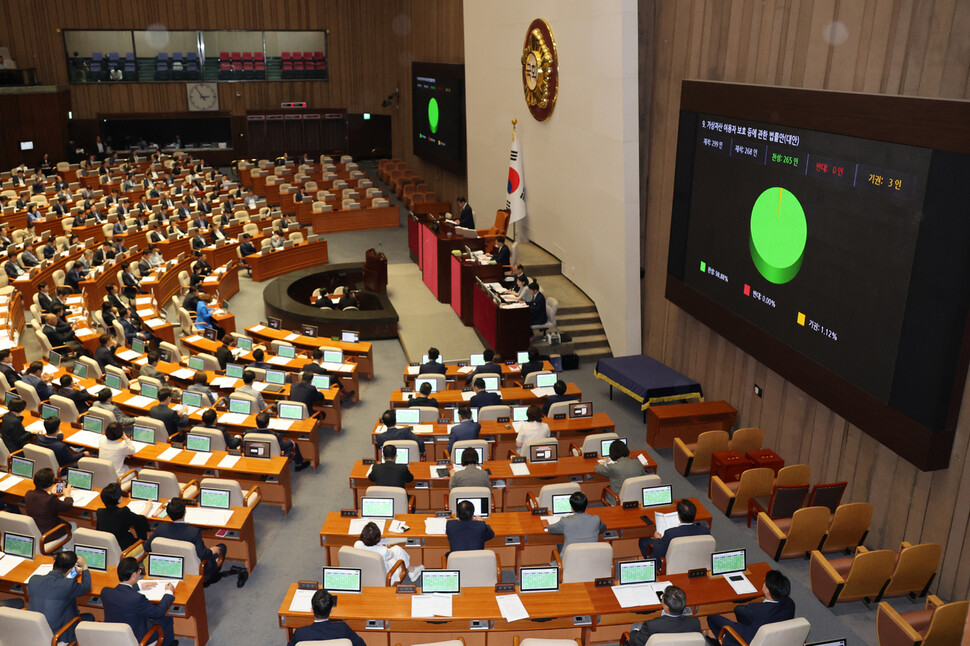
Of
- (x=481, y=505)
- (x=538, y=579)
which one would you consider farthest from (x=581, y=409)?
(x=538, y=579)

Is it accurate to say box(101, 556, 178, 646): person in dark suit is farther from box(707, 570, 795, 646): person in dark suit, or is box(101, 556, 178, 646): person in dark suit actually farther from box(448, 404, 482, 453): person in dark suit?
box(707, 570, 795, 646): person in dark suit

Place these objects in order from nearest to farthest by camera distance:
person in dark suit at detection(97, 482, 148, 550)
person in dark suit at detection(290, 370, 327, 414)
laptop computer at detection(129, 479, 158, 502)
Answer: person in dark suit at detection(97, 482, 148, 550) < laptop computer at detection(129, 479, 158, 502) < person in dark suit at detection(290, 370, 327, 414)

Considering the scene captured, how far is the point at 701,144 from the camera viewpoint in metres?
11.3

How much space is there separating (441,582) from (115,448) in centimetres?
494

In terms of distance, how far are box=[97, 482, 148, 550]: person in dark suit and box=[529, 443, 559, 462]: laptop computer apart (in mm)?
4512

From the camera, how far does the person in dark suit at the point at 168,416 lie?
10.6 metres

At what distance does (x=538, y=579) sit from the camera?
7.13 meters

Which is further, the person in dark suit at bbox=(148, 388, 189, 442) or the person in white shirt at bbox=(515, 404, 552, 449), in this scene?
the person in dark suit at bbox=(148, 388, 189, 442)

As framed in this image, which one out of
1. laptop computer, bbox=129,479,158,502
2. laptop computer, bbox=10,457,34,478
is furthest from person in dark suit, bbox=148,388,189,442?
laptop computer, bbox=129,479,158,502

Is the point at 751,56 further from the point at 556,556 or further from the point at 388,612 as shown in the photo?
the point at 388,612

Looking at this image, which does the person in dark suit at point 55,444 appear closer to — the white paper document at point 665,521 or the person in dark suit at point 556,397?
the person in dark suit at point 556,397

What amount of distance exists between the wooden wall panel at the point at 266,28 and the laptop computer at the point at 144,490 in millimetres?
20021

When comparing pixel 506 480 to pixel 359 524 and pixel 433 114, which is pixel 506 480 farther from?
pixel 433 114

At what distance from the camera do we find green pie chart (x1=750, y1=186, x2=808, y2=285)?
367 inches
